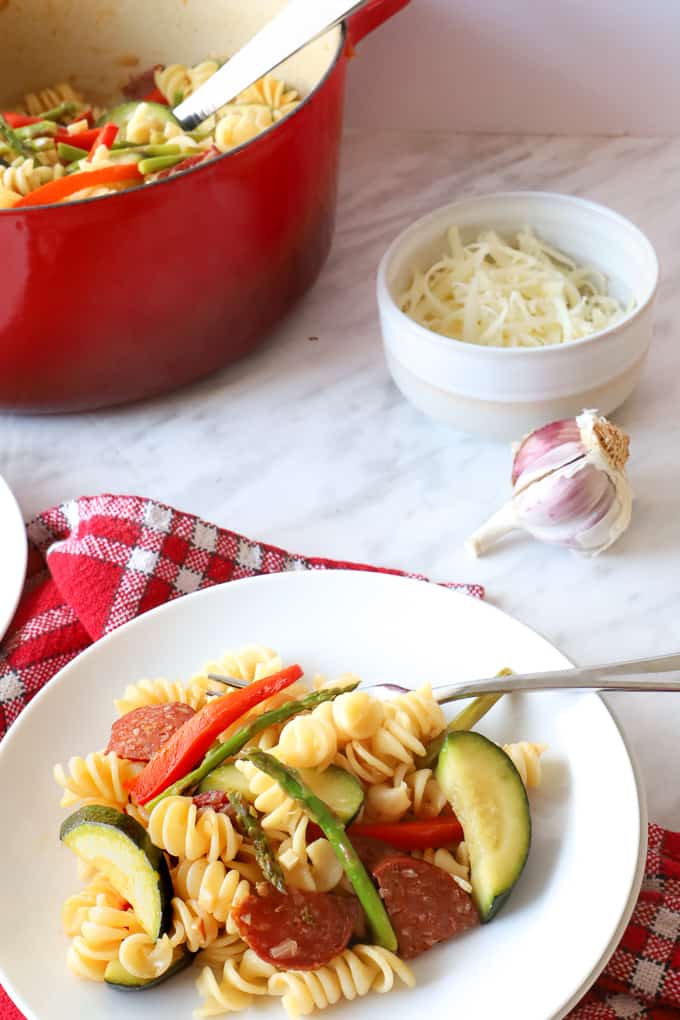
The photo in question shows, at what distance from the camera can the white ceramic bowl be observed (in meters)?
1.51

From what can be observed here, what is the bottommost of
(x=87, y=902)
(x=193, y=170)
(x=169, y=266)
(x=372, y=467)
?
(x=372, y=467)

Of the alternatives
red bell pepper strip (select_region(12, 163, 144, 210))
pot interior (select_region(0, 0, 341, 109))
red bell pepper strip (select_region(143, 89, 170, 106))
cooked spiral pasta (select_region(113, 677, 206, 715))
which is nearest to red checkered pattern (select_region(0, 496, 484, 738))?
cooked spiral pasta (select_region(113, 677, 206, 715))

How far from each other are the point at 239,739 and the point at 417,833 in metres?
0.18

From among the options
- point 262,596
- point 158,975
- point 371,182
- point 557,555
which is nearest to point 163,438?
point 262,596

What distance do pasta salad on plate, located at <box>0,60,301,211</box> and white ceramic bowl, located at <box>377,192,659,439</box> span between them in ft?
0.95

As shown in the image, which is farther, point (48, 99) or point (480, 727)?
point (48, 99)

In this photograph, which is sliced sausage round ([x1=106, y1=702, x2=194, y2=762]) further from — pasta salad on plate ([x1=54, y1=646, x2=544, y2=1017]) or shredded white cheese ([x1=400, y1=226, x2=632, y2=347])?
shredded white cheese ([x1=400, y1=226, x2=632, y2=347])

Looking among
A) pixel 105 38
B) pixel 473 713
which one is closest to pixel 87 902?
pixel 473 713

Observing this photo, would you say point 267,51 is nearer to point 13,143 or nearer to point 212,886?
point 13,143

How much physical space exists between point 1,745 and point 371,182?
Result: 140cm

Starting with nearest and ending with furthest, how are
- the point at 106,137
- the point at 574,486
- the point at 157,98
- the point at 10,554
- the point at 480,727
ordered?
the point at 480,727, the point at 574,486, the point at 10,554, the point at 106,137, the point at 157,98

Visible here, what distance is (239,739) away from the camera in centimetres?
111

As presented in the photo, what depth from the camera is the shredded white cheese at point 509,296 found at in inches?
64.2

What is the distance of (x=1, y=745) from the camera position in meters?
1.20
